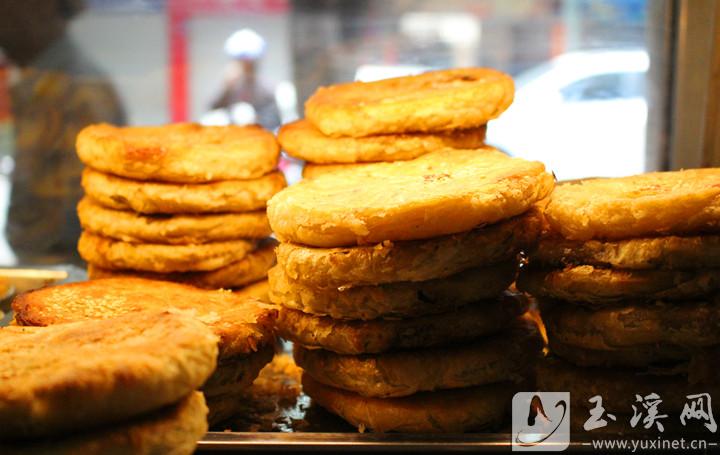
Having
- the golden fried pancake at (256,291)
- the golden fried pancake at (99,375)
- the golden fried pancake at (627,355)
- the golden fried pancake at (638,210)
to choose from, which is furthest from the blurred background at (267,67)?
the golden fried pancake at (99,375)

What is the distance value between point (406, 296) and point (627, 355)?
68 cm

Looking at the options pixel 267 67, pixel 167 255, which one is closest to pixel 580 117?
pixel 267 67

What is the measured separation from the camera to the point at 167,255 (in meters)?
3.11

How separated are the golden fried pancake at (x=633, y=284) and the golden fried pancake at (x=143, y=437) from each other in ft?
3.89

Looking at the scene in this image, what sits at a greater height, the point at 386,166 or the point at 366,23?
the point at 366,23

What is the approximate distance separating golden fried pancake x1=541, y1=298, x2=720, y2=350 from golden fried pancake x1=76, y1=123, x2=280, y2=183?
1.47 metres

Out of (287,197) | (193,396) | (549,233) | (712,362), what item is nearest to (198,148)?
(287,197)

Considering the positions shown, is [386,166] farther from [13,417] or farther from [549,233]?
[13,417]

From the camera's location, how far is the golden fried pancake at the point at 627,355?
2359mm

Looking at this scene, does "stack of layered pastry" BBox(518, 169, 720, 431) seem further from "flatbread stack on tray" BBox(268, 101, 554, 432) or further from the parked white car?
the parked white car

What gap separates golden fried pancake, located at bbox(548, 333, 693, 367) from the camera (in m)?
2.36

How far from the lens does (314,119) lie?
3.16m

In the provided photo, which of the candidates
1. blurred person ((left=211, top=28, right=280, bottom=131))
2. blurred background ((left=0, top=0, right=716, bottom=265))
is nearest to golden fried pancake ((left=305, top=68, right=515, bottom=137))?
blurred background ((left=0, top=0, right=716, bottom=265))

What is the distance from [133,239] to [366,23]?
220cm
